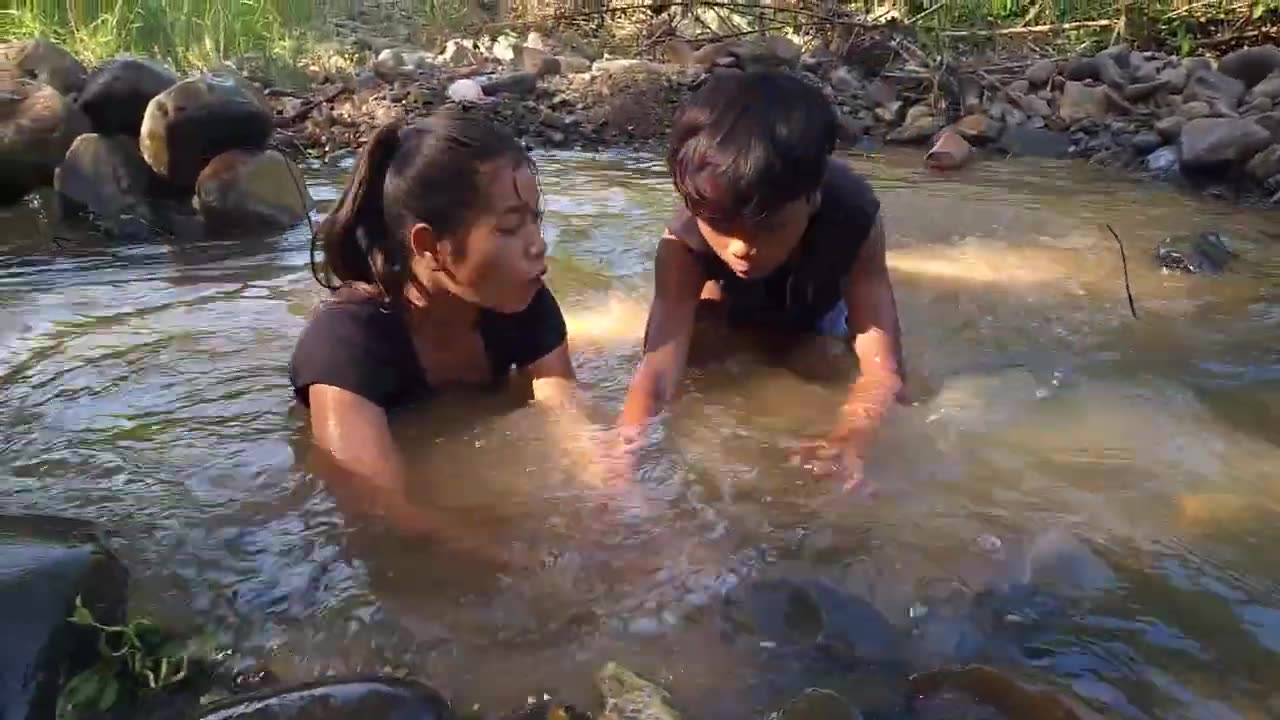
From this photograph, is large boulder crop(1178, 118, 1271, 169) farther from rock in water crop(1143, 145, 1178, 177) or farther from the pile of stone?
the pile of stone

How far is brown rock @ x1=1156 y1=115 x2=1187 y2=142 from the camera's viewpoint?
675 cm

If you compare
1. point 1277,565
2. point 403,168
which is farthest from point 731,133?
point 1277,565

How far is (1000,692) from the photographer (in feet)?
5.63

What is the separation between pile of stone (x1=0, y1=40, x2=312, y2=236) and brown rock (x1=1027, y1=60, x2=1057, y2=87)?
17.5 ft

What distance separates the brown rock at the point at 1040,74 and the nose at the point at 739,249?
247 inches

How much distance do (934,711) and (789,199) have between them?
1.30 meters

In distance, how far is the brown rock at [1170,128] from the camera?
22.2ft

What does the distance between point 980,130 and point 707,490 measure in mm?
5526

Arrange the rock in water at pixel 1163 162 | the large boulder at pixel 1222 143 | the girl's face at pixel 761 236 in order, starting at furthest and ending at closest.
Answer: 1. the rock in water at pixel 1163 162
2. the large boulder at pixel 1222 143
3. the girl's face at pixel 761 236

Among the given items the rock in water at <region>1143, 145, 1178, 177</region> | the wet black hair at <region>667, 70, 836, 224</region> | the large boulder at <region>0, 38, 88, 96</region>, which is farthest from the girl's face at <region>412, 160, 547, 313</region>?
the rock in water at <region>1143, 145, 1178, 177</region>

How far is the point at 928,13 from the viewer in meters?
9.27

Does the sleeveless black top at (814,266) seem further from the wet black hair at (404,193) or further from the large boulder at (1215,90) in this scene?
the large boulder at (1215,90)

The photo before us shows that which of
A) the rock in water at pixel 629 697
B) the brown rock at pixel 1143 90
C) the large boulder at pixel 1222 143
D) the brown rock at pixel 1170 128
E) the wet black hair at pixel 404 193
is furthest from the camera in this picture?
the brown rock at pixel 1143 90

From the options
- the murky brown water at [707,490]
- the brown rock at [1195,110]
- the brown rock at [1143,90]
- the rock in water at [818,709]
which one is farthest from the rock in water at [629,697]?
the brown rock at [1143,90]
